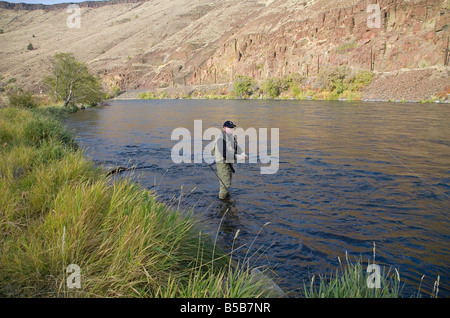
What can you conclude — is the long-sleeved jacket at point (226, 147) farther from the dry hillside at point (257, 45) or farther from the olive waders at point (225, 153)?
the dry hillside at point (257, 45)

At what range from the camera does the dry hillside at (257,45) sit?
5353 cm

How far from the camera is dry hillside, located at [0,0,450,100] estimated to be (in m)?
53.5

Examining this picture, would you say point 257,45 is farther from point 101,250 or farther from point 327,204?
point 101,250

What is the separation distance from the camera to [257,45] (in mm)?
90875

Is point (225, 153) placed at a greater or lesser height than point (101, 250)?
greater

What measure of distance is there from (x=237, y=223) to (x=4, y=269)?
433 cm

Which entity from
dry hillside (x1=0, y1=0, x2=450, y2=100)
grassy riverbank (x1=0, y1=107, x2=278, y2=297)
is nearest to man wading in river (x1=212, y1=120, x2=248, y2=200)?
grassy riverbank (x1=0, y1=107, x2=278, y2=297)

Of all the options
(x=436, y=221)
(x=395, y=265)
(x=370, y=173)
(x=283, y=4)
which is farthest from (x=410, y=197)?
(x=283, y=4)

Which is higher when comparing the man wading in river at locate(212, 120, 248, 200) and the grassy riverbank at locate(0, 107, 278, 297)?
the man wading in river at locate(212, 120, 248, 200)

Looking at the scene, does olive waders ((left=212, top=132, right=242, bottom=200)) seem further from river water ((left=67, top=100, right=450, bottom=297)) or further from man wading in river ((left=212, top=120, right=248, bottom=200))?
river water ((left=67, top=100, right=450, bottom=297))

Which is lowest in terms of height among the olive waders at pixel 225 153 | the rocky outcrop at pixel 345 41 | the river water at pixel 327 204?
the river water at pixel 327 204

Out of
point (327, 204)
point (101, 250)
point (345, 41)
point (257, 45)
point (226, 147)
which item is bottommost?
point (327, 204)

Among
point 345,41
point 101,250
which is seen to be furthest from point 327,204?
point 345,41

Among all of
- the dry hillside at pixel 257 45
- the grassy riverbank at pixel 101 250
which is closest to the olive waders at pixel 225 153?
the grassy riverbank at pixel 101 250
